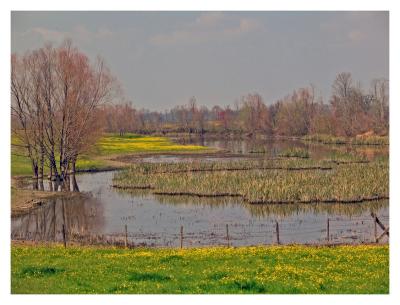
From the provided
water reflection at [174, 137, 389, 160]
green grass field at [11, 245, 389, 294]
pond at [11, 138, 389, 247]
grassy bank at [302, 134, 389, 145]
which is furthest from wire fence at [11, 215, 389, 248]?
grassy bank at [302, 134, 389, 145]

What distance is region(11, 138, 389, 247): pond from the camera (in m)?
31.5

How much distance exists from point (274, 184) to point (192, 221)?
11575 millimetres

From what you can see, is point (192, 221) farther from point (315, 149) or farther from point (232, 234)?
point (315, 149)

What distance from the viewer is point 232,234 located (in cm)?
3244

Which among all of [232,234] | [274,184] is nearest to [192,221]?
[232,234]

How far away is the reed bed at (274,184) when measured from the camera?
42906mm

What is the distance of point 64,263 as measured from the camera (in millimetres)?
20891

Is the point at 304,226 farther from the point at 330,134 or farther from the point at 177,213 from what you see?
the point at 330,134

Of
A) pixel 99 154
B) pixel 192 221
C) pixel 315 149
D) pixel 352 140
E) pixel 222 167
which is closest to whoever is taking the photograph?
pixel 192 221

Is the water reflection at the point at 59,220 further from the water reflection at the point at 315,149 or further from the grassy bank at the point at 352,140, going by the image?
the grassy bank at the point at 352,140

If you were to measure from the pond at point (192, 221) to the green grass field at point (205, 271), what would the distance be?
6.60 metres

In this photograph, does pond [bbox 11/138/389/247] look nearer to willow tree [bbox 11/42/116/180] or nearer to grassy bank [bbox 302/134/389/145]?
willow tree [bbox 11/42/116/180]

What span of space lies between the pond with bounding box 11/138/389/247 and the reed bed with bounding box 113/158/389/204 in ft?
4.50
